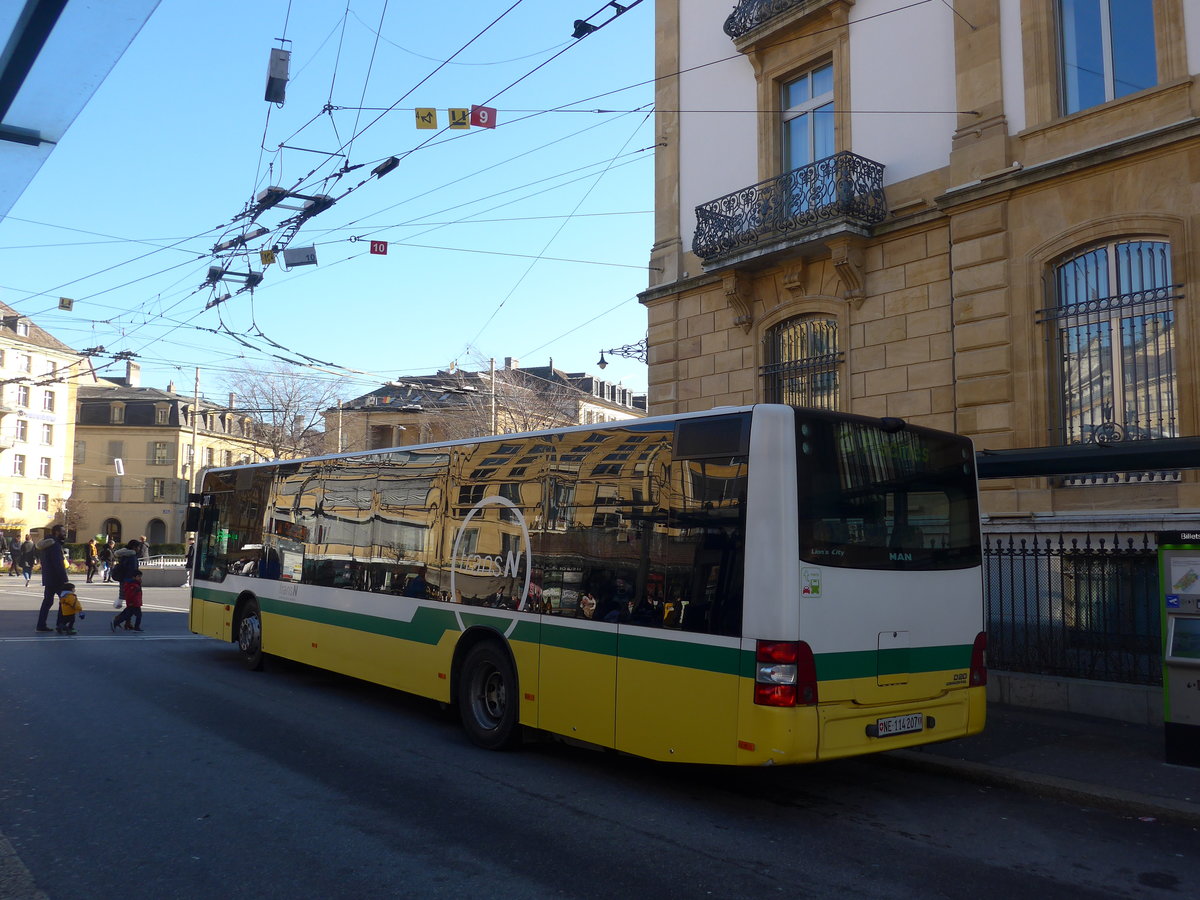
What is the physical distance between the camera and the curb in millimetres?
6688

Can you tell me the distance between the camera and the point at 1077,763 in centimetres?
791

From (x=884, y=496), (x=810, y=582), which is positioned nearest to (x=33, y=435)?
(x=884, y=496)

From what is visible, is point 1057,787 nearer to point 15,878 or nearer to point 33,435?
point 15,878

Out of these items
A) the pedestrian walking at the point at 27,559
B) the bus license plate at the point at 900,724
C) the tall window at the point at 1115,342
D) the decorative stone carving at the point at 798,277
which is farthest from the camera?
the pedestrian walking at the point at 27,559

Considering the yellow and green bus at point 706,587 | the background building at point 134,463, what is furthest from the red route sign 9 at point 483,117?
the background building at point 134,463

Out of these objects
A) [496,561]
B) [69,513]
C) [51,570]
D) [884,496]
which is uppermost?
[69,513]

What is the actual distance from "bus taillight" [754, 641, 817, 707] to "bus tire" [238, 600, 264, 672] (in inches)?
353

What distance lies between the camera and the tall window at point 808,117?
1667 centimetres

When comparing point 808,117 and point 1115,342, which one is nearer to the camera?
point 1115,342

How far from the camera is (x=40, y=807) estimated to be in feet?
21.5

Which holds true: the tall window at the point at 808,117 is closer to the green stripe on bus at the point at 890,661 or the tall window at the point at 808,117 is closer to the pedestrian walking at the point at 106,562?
the green stripe on bus at the point at 890,661

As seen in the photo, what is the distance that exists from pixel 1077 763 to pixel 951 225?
881 cm

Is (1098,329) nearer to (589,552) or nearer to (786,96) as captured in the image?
(786,96)

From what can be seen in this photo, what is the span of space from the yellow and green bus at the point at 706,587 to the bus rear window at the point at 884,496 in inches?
0.6
